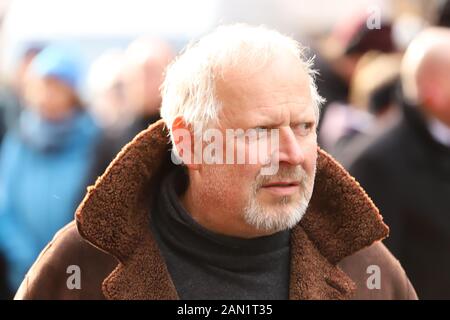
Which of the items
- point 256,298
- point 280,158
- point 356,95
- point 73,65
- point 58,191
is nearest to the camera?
point 280,158

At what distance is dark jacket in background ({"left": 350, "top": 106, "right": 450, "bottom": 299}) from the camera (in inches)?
173

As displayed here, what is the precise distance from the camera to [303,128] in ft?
9.61

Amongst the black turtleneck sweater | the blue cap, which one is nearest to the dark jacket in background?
the black turtleneck sweater

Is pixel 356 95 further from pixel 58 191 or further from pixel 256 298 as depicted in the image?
pixel 256 298

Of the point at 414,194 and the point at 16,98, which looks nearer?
the point at 414,194

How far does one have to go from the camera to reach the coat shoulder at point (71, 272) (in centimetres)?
310

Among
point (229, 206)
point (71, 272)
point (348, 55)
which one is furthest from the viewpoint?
point (348, 55)

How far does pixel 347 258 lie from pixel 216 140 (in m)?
0.58

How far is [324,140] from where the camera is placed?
6.22 meters

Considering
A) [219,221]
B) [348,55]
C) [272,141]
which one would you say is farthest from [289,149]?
[348,55]

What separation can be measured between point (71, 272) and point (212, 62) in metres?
0.71

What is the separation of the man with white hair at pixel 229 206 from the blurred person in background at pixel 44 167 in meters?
2.05

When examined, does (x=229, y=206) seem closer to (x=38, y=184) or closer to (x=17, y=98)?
(x=38, y=184)

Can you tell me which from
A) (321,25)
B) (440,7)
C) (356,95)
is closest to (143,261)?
(440,7)
